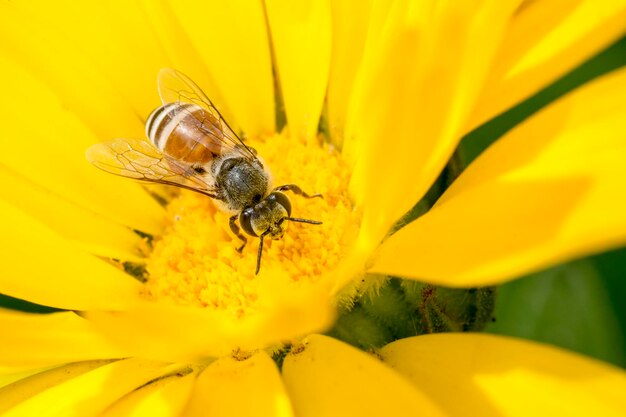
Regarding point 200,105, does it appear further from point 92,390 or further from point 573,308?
point 573,308

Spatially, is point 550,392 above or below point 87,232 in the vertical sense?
above

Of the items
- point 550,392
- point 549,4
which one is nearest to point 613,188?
point 550,392

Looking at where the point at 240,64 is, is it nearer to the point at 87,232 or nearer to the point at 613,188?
the point at 87,232

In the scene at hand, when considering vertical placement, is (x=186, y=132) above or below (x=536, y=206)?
below

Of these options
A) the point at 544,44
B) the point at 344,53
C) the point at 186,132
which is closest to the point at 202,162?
the point at 186,132

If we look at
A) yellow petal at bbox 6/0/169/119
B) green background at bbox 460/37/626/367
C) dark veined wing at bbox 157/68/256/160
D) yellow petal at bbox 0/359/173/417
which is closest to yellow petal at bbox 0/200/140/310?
yellow petal at bbox 0/359/173/417

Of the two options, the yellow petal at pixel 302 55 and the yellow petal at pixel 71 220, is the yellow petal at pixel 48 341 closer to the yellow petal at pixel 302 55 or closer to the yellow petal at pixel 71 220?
the yellow petal at pixel 71 220
